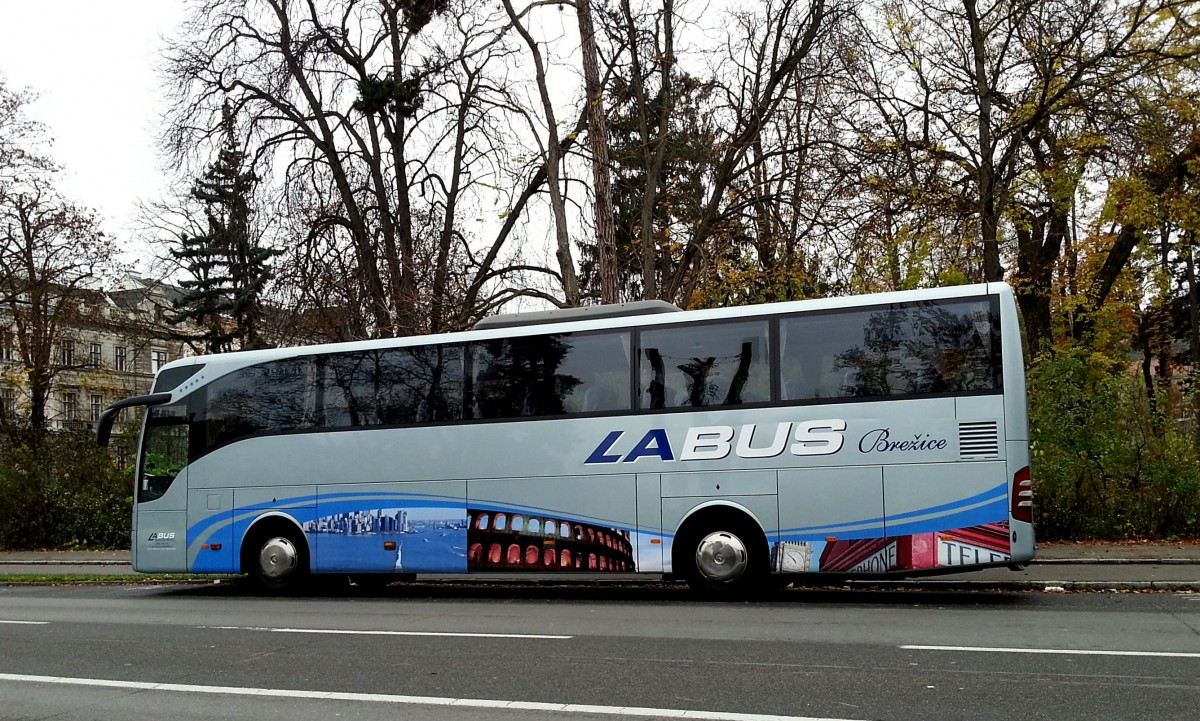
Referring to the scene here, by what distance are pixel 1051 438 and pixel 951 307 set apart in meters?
7.28

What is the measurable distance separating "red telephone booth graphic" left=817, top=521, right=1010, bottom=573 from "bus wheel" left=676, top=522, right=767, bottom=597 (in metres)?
0.80

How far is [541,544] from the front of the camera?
14.5 metres

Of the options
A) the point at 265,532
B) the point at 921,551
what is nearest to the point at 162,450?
the point at 265,532

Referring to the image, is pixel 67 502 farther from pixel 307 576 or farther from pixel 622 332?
pixel 622 332

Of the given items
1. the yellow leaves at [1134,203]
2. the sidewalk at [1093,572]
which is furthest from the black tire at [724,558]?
the yellow leaves at [1134,203]

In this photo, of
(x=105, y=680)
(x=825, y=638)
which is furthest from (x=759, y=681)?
(x=105, y=680)

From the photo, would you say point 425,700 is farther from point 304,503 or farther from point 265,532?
point 265,532

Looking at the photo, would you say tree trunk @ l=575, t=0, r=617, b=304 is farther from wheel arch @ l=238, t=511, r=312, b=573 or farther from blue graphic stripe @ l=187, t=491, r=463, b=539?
wheel arch @ l=238, t=511, r=312, b=573

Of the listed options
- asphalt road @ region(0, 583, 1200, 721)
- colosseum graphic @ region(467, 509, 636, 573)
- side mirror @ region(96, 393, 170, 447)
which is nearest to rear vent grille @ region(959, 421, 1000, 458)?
asphalt road @ region(0, 583, 1200, 721)

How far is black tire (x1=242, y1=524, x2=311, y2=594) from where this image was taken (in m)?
16.0

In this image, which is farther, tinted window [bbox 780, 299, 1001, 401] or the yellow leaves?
the yellow leaves

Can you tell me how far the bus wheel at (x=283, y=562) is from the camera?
1599 cm

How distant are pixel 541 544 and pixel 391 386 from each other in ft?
9.67

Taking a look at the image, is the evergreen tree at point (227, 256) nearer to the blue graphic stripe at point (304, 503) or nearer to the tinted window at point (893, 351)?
the blue graphic stripe at point (304, 503)
